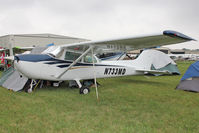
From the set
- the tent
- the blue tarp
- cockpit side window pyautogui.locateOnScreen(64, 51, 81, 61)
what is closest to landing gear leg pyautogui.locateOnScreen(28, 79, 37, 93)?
cockpit side window pyautogui.locateOnScreen(64, 51, 81, 61)

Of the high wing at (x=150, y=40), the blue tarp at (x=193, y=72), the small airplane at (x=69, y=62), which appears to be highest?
the high wing at (x=150, y=40)

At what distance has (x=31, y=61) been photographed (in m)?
5.92

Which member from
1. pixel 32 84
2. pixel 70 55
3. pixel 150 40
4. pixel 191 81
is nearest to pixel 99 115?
pixel 150 40

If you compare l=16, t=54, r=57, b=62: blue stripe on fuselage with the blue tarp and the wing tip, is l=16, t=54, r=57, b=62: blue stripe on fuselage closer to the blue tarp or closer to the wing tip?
the wing tip

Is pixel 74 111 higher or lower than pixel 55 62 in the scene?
lower

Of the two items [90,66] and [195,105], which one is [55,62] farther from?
[195,105]

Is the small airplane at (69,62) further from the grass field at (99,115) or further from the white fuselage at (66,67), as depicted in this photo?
the grass field at (99,115)

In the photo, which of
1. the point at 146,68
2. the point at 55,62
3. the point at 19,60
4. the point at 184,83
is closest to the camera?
the point at 19,60

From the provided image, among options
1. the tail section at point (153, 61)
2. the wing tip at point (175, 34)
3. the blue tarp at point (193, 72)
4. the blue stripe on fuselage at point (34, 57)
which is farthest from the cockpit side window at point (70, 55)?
the blue tarp at point (193, 72)

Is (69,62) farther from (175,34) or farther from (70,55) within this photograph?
(175,34)

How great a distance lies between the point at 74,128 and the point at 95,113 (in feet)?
3.10

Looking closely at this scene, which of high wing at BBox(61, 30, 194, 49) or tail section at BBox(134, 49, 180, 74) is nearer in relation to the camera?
high wing at BBox(61, 30, 194, 49)

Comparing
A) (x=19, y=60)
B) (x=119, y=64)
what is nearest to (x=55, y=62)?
(x=19, y=60)

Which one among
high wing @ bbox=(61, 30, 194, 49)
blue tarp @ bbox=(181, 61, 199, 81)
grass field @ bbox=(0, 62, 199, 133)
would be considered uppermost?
high wing @ bbox=(61, 30, 194, 49)
